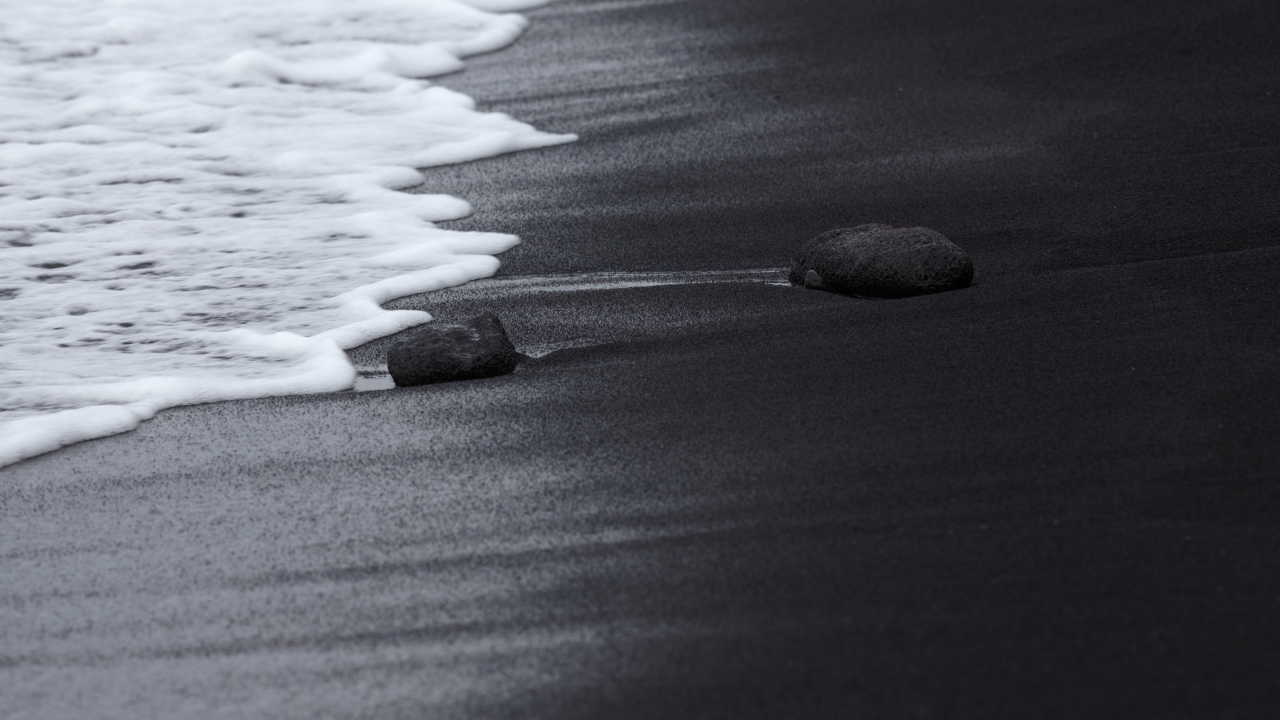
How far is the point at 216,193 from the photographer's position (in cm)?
493

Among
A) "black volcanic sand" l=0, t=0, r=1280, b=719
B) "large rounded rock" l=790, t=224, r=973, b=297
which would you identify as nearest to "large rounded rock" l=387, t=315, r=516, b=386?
"black volcanic sand" l=0, t=0, r=1280, b=719

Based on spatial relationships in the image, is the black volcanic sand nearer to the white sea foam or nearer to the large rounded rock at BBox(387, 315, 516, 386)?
the large rounded rock at BBox(387, 315, 516, 386)

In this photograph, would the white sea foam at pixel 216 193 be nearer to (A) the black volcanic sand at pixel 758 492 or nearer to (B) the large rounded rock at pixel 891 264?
(A) the black volcanic sand at pixel 758 492

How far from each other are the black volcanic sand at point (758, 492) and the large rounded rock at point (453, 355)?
48 millimetres

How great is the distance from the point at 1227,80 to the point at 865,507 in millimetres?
3241

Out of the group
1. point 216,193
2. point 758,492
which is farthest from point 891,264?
Answer: point 216,193

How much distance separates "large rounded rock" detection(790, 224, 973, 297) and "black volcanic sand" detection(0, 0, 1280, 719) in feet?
0.23

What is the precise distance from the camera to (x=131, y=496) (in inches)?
110

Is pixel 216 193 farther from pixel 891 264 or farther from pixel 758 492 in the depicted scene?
pixel 758 492

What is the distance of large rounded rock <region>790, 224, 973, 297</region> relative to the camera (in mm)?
3402

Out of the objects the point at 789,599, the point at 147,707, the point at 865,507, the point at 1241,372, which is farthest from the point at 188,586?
the point at 1241,372

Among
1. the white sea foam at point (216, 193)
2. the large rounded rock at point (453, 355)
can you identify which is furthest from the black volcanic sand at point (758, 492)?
the white sea foam at point (216, 193)

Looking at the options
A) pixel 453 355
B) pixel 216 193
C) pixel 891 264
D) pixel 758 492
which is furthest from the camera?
pixel 216 193

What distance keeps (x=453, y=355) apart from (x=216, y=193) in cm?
219
